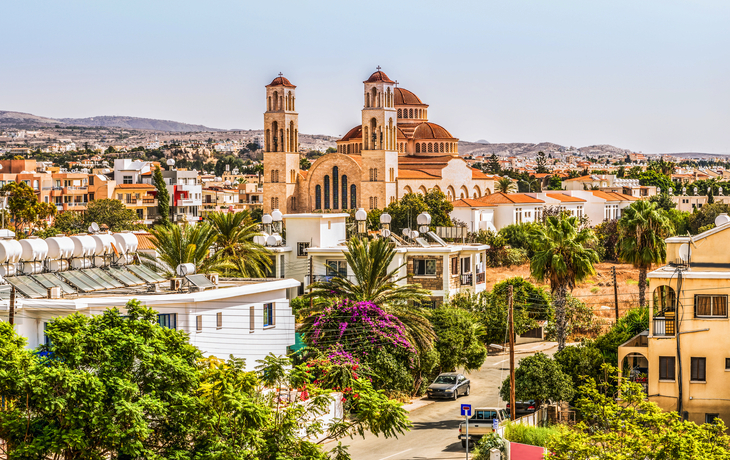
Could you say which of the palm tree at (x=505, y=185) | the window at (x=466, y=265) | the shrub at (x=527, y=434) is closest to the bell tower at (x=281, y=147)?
the palm tree at (x=505, y=185)

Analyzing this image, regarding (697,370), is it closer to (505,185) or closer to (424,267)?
(424,267)

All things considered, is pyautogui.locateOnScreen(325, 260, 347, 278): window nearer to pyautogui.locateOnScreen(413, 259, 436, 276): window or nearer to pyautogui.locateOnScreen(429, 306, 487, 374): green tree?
pyautogui.locateOnScreen(413, 259, 436, 276): window

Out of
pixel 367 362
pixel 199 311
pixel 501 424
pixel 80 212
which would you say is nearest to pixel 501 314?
pixel 367 362

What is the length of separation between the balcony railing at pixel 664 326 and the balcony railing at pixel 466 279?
46.1 ft

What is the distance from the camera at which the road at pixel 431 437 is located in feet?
77.2

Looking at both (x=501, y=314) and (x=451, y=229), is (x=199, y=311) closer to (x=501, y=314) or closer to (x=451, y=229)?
(x=501, y=314)

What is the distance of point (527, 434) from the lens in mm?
22688

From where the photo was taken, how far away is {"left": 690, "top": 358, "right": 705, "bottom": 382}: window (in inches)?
996

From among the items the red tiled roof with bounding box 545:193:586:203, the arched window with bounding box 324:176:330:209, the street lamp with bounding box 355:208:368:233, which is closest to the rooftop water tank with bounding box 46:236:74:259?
the street lamp with bounding box 355:208:368:233

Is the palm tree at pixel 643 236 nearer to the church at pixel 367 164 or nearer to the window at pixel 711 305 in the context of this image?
the window at pixel 711 305

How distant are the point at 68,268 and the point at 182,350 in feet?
32.3

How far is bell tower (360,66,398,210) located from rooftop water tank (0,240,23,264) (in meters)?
65.9

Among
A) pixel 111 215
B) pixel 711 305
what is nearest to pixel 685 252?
pixel 711 305

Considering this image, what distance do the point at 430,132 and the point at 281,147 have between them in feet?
57.3
